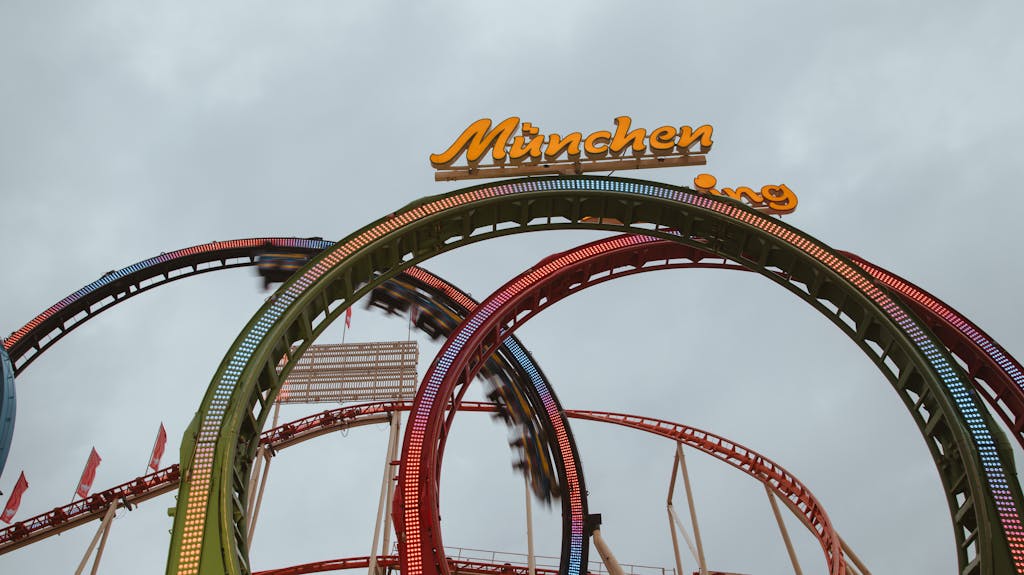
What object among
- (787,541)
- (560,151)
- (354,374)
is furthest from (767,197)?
(354,374)

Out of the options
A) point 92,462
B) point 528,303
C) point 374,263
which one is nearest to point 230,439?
point 374,263

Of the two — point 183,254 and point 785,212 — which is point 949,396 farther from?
point 183,254

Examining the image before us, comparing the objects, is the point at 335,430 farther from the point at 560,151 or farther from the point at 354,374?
the point at 560,151

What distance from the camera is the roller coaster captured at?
10367mm

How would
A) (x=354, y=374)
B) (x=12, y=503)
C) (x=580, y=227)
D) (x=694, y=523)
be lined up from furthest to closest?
(x=354, y=374), (x=12, y=503), (x=694, y=523), (x=580, y=227)

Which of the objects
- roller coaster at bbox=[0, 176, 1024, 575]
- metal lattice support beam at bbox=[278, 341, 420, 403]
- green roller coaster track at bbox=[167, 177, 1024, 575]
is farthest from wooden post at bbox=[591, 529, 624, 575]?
metal lattice support beam at bbox=[278, 341, 420, 403]

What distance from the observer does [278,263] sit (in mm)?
24234

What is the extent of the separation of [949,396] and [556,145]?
29.7ft

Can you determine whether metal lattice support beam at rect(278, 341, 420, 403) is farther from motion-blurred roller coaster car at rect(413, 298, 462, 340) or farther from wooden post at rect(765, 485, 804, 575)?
wooden post at rect(765, 485, 804, 575)

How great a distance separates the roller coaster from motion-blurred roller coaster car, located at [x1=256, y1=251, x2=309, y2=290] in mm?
5458

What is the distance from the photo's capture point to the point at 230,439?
33.6ft

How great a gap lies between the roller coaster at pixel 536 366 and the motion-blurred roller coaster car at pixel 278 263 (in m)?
5.46

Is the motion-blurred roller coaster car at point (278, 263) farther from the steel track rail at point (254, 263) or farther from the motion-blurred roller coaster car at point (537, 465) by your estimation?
the motion-blurred roller coaster car at point (537, 465)

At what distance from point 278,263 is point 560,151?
11.8m
